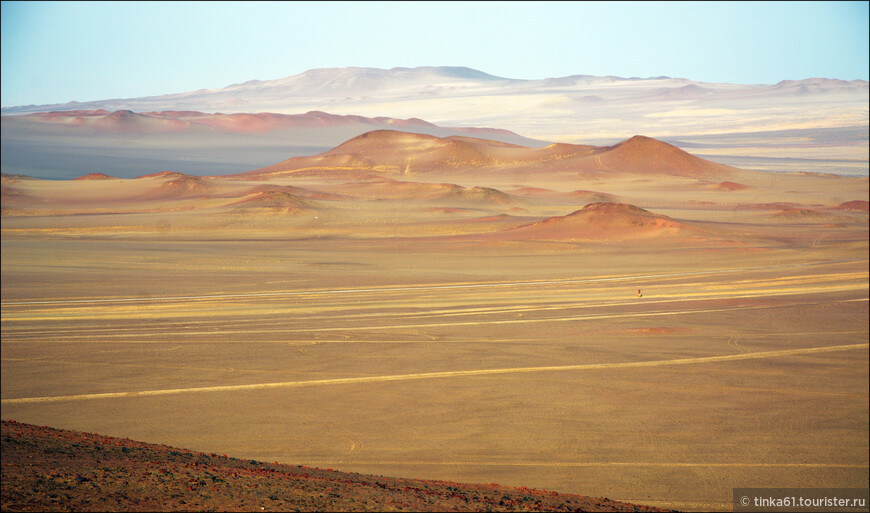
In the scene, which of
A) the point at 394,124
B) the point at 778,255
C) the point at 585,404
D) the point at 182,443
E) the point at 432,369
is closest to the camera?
the point at 182,443

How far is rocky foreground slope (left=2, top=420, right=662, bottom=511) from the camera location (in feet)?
25.0

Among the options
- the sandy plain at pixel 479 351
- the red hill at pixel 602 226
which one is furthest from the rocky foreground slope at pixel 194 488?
the red hill at pixel 602 226

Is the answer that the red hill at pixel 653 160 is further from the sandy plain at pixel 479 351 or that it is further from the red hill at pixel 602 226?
the sandy plain at pixel 479 351

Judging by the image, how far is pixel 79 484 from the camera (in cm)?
791

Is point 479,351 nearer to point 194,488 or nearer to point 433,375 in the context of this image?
point 433,375

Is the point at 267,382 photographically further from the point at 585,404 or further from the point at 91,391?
the point at 585,404

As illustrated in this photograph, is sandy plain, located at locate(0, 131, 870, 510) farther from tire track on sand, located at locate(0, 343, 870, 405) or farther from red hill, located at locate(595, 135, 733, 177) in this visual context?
red hill, located at locate(595, 135, 733, 177)

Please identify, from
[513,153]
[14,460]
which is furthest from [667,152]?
[14,460]

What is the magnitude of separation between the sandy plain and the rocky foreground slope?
9.92 ft

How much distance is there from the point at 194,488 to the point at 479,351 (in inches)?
527

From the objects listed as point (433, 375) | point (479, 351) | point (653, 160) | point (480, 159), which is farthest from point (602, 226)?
point (480, 159)

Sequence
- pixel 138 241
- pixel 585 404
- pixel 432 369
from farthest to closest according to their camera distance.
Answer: pixel 138 241 → pixel 432 369 → pixel 585 404

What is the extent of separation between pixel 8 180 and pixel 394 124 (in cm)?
10525

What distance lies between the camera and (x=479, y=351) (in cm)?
2100
